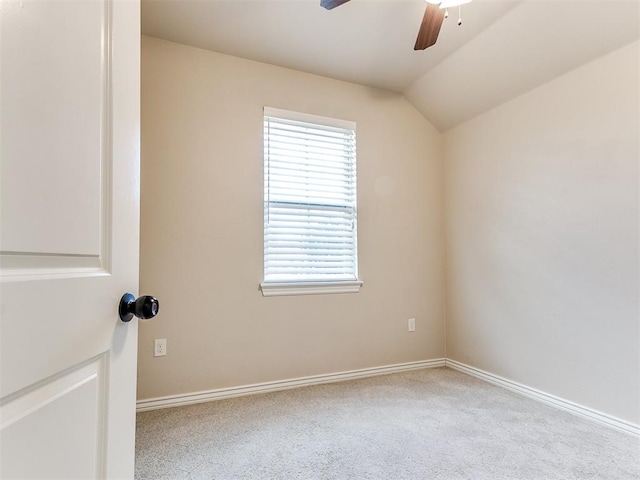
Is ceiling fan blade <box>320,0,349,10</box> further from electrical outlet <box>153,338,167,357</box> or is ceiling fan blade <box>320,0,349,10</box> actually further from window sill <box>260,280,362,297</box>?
electrical outlet <box>153,338,167,357</box>

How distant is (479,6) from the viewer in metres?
2.25

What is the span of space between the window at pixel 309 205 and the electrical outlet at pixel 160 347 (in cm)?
79

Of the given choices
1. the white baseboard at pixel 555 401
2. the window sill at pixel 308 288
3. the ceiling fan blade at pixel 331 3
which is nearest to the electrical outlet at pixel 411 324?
the white baseboard at pixel 555 401

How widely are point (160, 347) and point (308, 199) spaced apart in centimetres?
158

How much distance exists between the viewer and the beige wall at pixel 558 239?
7.06 ft

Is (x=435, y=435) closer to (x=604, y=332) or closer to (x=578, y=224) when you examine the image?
(x=604, y=332)

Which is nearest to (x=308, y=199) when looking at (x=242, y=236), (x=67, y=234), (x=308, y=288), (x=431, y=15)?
(x=242, y=236)

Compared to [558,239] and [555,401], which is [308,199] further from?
[555,401]

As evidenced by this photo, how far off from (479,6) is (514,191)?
1.35m

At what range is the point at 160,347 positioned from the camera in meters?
2.47

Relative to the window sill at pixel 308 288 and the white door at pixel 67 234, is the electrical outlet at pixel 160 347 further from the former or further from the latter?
the white door at pixel 67 234

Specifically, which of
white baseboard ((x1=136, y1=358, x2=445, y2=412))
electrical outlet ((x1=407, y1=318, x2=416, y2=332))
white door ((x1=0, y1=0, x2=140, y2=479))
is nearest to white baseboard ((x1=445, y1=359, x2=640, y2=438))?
white baseboard ((x1=136, y1=358, x2=445, y2=412))

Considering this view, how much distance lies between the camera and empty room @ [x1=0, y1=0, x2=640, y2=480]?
205 centimetres

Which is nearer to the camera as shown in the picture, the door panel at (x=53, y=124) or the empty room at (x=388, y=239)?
the door panel at (x=53, y=124)
